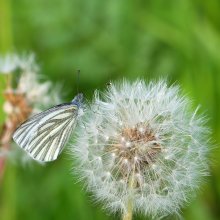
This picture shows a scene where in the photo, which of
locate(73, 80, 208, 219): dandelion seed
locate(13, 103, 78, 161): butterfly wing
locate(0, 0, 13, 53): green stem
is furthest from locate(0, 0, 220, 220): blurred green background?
locate(73, 80, 208, 219): dandelion seed

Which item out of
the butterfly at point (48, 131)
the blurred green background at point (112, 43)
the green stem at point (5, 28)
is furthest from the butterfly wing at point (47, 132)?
the green stem at point (5, 28)

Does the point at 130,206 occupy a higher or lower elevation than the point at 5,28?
lower

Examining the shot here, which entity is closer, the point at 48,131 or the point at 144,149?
the point at 144,149

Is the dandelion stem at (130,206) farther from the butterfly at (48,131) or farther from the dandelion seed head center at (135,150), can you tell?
the butterfly at (48,131)

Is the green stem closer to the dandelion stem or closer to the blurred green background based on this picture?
the blurred green background

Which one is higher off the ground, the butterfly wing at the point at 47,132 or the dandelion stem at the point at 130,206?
the butterfly wing at the point at 47,132

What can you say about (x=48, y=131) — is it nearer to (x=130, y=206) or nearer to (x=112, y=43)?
(x=130, y=206)

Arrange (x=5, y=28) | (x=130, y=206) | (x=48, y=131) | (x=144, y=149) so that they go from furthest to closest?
(x=5, y=28)
(x=48, y=131)
(x=144, y=149)
(x=130, y=206)

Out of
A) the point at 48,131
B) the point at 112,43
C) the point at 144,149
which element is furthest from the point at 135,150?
the point at 112,43

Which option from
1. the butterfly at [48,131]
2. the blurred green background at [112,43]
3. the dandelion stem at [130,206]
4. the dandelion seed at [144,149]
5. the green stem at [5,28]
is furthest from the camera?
the green stem at [5,28]
